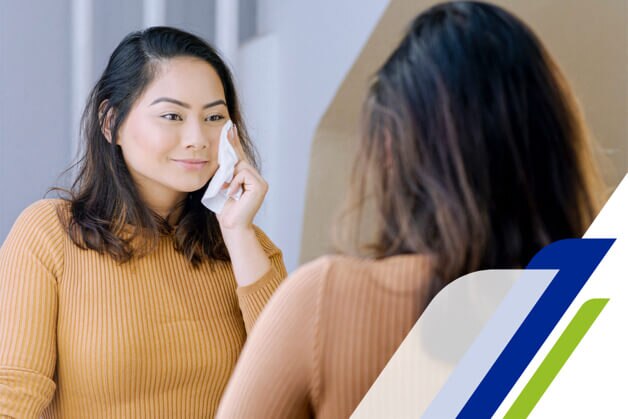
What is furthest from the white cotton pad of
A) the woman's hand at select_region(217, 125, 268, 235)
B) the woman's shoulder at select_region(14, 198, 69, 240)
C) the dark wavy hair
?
the woman's shoulder at select_region(14, 198, 69, 240)

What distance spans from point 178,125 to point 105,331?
1.12ft

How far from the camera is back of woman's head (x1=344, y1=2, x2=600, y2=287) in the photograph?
31.7 inches

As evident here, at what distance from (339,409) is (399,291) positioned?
0.42 ft

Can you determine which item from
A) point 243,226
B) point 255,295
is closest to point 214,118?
point 243,226

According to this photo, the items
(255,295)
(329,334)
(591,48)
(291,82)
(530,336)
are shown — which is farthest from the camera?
(291,82)

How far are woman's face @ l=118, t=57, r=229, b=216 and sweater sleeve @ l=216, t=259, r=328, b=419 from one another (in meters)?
0.53

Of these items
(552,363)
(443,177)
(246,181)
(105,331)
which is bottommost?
(105,331)

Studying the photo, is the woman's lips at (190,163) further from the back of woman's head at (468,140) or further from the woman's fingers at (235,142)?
the back of woman's head at (468,140)

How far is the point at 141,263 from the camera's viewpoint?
133 cm

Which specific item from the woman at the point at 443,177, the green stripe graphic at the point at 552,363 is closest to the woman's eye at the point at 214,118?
the woman at the point at 443,177

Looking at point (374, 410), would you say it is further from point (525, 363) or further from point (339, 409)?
point (525, 363)

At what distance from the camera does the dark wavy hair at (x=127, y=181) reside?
1310mm

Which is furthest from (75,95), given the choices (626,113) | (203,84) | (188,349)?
(626,113)

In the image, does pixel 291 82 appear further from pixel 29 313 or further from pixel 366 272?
pixel 366 272
